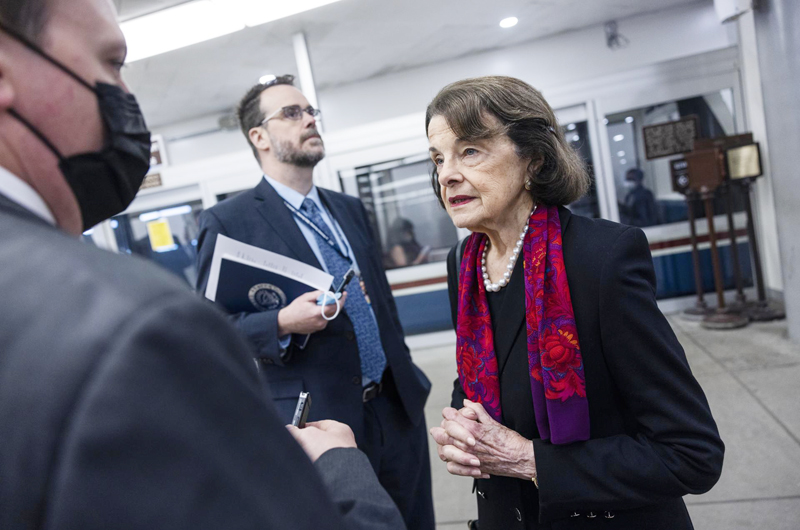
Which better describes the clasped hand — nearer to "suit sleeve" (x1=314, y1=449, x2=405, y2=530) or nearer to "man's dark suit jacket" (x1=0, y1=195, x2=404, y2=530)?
"suit sleeve" (x1=314, y1=449, x2=405, y2=530)

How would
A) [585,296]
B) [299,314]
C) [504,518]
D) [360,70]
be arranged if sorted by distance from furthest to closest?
1. [360,70]
2. [299,314]
3. [504,518]
4. [585,296]

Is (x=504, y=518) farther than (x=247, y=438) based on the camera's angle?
Yes

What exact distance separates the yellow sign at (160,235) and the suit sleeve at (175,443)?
6.90 meters

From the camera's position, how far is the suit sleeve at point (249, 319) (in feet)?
5.88

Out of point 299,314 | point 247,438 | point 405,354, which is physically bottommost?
point 405,354

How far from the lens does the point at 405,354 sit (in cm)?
219

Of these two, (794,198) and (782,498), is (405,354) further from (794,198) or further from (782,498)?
(794,198)

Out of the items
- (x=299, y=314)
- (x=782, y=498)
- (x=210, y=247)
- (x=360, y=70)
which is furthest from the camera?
(x=360, y=70)

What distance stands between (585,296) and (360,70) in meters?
6.36

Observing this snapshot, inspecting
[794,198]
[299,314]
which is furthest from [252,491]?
[794,198]

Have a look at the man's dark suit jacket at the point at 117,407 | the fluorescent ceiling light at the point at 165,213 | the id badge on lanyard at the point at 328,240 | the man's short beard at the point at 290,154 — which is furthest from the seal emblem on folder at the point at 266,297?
the fluorescent ceiling light at the point at 165,213

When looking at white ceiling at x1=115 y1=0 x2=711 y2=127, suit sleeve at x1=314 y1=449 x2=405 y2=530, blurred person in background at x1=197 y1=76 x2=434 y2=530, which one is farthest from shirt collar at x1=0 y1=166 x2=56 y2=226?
white ceiling at x1=115 y1=0 x2=711 y2=127

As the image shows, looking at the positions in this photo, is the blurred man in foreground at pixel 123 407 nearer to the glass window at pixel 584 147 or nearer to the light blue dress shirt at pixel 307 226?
the light blue dress shirt at pixel 307 226

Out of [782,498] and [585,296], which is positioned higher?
[585,296]
